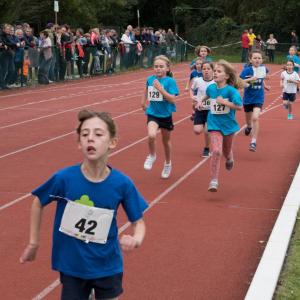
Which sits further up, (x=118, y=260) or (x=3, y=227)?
(x=118, y=260)

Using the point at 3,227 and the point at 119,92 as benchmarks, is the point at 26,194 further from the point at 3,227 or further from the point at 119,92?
the point at 119,92

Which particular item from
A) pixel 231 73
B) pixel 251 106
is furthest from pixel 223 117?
pixel 251 106

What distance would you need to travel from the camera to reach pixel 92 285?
164 inches

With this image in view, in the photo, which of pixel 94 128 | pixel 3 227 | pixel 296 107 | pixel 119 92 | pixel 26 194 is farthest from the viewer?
pixel 119 92

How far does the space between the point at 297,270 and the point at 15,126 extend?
429 inches

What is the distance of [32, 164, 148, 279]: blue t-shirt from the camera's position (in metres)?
4.09

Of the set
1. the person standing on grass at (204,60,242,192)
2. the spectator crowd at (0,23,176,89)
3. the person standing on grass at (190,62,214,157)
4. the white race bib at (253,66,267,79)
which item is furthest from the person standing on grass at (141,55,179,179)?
the spectator crowd at (0,23,176,89)

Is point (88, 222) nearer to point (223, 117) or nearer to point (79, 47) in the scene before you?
point (223, 117)

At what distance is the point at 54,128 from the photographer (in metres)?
15.7

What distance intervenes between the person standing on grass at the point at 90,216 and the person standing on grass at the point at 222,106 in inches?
203

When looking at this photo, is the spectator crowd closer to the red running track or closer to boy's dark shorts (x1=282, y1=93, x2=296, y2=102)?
the red running track

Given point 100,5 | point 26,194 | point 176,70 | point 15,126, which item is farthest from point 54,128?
point 100,5

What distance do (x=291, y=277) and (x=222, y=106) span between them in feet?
13.1

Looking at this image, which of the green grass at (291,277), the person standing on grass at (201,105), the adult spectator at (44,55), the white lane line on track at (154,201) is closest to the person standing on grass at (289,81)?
the person standing on grass at (201,105)
